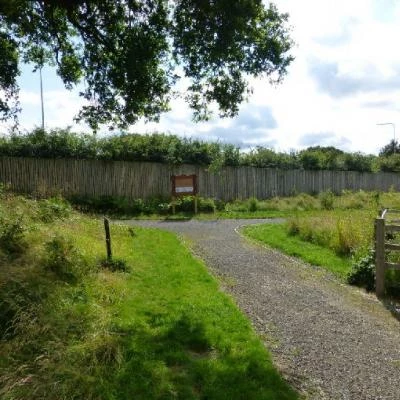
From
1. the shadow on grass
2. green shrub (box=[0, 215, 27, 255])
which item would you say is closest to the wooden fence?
green shrub (box=[0, 215, 27, 255])

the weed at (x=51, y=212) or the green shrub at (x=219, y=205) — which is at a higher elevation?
the weed at (x=51, y=212)

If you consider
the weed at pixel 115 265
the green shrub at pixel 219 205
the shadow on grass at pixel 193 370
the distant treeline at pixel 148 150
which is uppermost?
the distant treeline at pixel 148 150

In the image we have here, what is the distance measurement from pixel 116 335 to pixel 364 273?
5621 mm

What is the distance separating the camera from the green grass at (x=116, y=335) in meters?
4.06

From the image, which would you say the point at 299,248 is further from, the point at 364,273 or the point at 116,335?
the point at 116,335

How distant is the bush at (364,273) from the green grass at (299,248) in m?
0.34

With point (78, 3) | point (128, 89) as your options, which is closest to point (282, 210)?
point (128, 89)

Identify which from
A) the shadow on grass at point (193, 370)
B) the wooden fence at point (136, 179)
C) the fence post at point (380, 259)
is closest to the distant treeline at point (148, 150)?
the wooden fence at point (136, 179)

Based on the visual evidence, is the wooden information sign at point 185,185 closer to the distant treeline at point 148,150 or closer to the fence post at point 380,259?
the distant treeline at point 148,150

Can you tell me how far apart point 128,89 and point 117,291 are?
471 cm

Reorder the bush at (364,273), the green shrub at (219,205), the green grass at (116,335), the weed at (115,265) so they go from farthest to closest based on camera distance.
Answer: the green shrub at (219,205)
the bush at (364,273)
the weed at (115,265)
the green grass at (116,335)

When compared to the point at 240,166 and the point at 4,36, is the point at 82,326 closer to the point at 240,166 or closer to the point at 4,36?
the point at 4,36

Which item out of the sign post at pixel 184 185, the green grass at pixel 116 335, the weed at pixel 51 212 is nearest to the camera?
the green grass at pixel 116 335

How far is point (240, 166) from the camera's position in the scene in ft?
77.8
